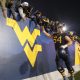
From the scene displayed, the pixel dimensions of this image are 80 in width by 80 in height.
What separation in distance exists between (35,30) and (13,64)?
2.90 metres

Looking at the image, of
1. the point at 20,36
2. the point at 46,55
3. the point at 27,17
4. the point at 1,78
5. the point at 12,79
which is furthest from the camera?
the point at 46,55

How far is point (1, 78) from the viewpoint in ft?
22.9

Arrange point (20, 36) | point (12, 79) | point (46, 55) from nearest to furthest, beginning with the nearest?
1. point (12, 79)
2. point (20, 36)
3. point (46, 55)

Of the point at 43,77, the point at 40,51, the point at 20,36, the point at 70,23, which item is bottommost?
the point at 70,23

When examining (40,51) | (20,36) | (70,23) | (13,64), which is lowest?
(70,23)

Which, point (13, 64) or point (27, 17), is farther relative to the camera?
point (27, 17)

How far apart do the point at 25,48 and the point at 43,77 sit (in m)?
1.73

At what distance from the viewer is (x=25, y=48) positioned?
870 cm

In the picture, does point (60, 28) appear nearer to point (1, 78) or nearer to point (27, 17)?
point (27, 17)

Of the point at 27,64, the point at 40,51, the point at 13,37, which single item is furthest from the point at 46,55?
the point at 13,37

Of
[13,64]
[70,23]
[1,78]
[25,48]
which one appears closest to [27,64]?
[25,48]

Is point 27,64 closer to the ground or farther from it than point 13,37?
closer to the ground

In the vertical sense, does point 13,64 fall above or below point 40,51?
above

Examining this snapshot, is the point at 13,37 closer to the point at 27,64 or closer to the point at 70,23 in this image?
the point at 27,64
